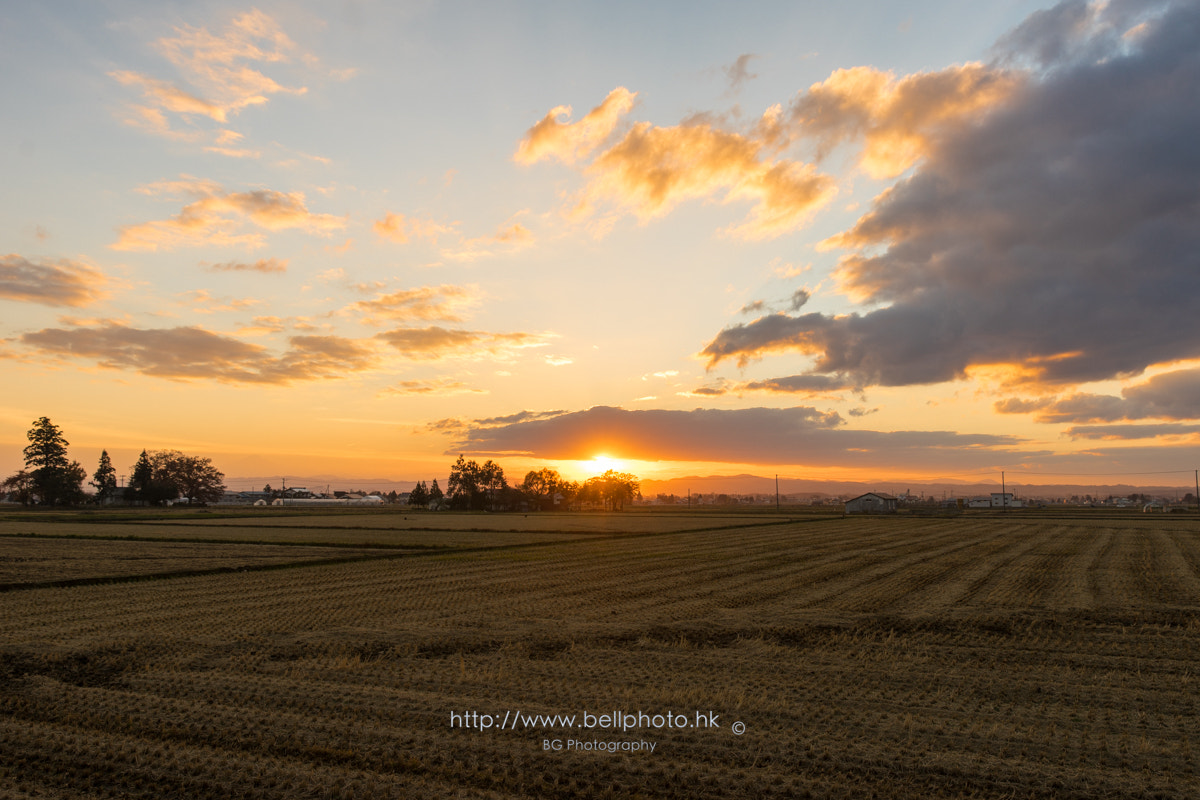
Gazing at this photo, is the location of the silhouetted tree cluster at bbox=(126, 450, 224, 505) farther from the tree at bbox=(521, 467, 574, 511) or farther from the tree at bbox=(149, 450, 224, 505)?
the tree at bbox=(521, 467, 574, 511)

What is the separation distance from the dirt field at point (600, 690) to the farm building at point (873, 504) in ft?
356

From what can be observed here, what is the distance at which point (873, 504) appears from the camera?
130375mm

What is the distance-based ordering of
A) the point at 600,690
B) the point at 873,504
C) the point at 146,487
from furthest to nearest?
1. the point at 146,487
2. the point at 873,504
3. the point at 600,690

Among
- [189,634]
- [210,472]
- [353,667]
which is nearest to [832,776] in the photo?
[353,667]

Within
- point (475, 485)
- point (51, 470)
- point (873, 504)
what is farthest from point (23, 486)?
point (873, 504)

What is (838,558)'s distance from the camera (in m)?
37.0

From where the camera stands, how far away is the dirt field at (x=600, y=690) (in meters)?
8.21

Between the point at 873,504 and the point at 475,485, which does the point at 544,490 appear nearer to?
the point at 475,485

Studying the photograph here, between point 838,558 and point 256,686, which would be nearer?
Answer: point 256,686

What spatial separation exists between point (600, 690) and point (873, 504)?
130459 mm

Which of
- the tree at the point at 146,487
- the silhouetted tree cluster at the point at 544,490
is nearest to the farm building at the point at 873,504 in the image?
the silhouetted tree cluster at the point at 544,490

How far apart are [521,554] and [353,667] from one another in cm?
2800

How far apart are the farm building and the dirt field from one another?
356 feet

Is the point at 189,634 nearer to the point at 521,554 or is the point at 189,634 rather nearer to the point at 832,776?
the point at 832,776
